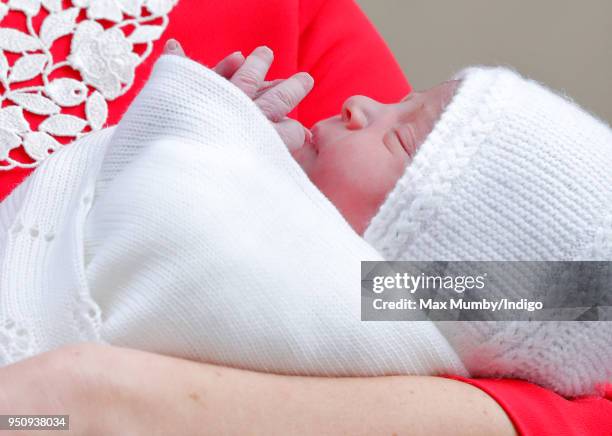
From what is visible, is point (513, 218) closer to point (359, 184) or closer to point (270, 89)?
point (359, 184)

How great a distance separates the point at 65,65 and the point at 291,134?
0.42 m

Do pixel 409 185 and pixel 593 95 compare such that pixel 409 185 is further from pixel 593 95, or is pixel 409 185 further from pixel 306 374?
pixel 593 95

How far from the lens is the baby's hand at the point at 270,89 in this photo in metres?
0.88

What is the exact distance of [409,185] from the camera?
796 millimetres

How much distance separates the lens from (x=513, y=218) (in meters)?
0.77

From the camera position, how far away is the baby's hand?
88 cm

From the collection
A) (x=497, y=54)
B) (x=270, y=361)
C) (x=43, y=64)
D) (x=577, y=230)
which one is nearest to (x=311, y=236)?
(x=270, y=361)

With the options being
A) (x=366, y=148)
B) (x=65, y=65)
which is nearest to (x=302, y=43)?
(x=65, y=65)

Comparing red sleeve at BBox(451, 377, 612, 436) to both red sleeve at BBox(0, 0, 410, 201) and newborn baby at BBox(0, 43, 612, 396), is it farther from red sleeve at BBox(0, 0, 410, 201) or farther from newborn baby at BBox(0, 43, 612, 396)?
red sleeve at BBox(0, 0, 410, 201)

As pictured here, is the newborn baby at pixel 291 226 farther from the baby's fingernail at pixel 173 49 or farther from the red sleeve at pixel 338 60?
the red sleeve at pixel 338 60

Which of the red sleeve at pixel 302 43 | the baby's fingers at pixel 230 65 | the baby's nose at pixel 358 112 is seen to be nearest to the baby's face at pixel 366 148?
the baby's nose at pixel 358 112

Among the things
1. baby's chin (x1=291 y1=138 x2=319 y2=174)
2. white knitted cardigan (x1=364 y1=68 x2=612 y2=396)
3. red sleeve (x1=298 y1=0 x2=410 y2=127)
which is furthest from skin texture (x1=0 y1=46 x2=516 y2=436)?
red sleeve (x1=298 y1=0 x2=410 y2=127)

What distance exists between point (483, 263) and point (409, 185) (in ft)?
0.37

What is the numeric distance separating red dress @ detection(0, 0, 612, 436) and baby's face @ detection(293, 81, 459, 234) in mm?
336
